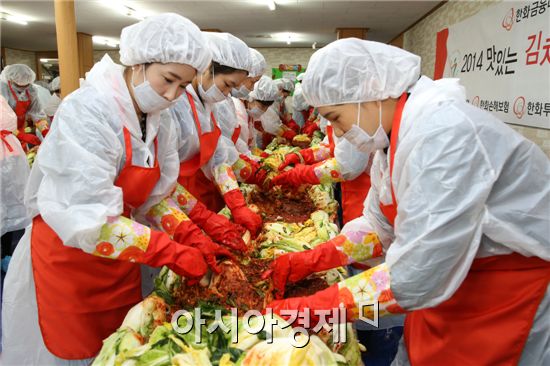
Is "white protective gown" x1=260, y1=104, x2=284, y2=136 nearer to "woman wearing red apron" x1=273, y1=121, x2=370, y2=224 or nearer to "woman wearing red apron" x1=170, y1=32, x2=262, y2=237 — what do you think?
"woman wearing red apron" x1=273, y1=121, x2=370, y2=224

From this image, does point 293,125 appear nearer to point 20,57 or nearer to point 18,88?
point 18,88

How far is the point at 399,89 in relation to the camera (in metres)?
1.56

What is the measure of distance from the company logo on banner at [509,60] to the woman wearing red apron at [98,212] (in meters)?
4.09

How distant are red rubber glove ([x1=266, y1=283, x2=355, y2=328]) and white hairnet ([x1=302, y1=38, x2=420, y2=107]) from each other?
29.6 inches

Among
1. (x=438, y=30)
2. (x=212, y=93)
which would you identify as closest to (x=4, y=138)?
(x=212, y=93)

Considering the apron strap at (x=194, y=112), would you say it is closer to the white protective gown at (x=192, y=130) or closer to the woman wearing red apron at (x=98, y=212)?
the white protective gown at (x=192, y=130)

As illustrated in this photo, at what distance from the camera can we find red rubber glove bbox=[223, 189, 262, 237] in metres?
2.77

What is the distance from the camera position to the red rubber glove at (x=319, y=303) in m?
1.51

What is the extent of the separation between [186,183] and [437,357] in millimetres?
2080

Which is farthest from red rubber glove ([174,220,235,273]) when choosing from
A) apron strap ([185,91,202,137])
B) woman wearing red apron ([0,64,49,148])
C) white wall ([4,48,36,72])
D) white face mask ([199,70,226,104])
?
white wall ([4,48,36,72])

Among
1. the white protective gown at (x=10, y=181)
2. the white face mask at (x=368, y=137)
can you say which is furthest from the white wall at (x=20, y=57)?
the white face mask at (x=368, y=137)

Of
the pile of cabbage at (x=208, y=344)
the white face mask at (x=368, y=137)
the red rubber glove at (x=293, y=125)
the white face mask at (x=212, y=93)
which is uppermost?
the white face mask at (x=212, y=93)

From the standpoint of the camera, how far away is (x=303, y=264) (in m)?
2.02

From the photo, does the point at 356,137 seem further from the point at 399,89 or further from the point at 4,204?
the point at 4,204
